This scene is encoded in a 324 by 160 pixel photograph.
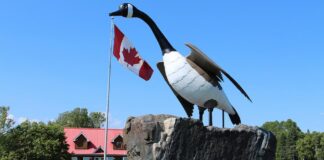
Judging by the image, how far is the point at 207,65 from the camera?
1019 centimetres

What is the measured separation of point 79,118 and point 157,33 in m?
45.8

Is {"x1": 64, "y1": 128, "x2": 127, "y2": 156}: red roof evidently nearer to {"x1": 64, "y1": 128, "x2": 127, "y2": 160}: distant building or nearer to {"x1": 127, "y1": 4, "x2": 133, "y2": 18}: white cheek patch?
{"x1": 64, "y1": 128, "x2": 127, "y2": 160}: distant building

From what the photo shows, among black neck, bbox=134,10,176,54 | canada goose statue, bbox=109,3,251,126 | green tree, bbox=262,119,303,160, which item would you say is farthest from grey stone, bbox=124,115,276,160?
green tree, bbox=262,119,303,160

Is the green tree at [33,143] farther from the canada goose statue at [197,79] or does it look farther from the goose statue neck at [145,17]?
the canada goose statue at [197,79]

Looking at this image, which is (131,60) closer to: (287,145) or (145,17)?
(145,17)

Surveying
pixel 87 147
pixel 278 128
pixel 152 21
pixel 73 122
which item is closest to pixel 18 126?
pixel 87 147

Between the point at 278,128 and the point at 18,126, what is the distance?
55775 millimetres

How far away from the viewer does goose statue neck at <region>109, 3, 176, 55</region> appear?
10.7m

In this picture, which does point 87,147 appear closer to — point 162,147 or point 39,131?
point 39,131

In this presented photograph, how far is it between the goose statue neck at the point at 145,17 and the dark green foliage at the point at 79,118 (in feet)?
148

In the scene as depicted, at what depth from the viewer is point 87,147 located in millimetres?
38062

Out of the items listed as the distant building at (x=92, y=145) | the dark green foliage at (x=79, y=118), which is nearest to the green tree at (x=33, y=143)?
the distant building at (x=92, y=145)

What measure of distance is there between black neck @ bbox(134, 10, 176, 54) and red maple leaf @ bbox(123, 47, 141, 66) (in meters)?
1.03

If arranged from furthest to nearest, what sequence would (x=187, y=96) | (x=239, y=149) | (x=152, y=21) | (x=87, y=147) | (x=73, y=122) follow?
(x=73, y=122) → (x=87, y=147) → (x=152, y=21) → (x=187, y=96) → (x=239, y=149)
